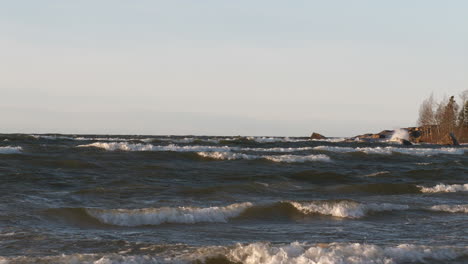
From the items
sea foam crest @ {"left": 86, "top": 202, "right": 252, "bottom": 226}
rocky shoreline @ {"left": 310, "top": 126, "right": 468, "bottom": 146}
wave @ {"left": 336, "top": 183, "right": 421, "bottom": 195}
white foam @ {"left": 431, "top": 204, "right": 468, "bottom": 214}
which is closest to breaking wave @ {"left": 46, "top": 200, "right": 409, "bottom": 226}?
sea foam crest @ {"left": 86, "top": 202, "right": 252, "bottom": 226}

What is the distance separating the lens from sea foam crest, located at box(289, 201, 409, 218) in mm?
14031

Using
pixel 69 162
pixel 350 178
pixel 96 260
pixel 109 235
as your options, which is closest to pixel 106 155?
→ pixel 69 162

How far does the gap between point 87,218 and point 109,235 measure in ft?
6.88

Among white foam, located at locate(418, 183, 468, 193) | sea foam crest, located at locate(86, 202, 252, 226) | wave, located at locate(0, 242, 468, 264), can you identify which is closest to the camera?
wave, located at locate(0, 242, 468, 264)

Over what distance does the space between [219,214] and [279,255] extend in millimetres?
4526

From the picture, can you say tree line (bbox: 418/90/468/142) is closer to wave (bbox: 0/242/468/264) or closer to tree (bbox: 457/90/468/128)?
tree (bbox: 457/90/468/128)

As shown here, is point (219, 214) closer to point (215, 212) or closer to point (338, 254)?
point (215, 212)

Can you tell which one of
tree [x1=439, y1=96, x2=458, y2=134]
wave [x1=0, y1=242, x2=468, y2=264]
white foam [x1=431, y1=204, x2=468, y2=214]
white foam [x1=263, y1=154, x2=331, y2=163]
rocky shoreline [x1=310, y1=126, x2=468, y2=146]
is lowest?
wave [x1=0, y1=242, x2=468, y2=264]

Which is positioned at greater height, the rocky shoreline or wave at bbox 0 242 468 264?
the rocky shoreline

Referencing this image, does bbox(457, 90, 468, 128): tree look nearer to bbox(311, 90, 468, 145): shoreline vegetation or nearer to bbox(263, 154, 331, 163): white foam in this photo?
bbox(311, 90, 468, 145): shoreline vegetation

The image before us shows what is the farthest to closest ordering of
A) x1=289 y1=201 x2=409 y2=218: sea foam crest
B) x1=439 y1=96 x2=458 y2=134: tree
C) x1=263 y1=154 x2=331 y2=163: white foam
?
1. x1=439 y1=96 x2=458 y2=134: tree
2. x1=263 y1=154 x2=331 y2=163: white foam
3. x1=289 y1=201 x2=409 y2=218: sea foam crest

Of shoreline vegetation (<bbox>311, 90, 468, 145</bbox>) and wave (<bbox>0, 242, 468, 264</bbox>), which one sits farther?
shoreline vegetation (<bbox>311, 90, 468, 145</bbox>)

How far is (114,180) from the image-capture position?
66.0 feet

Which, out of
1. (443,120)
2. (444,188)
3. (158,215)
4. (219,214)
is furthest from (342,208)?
(443,120)
